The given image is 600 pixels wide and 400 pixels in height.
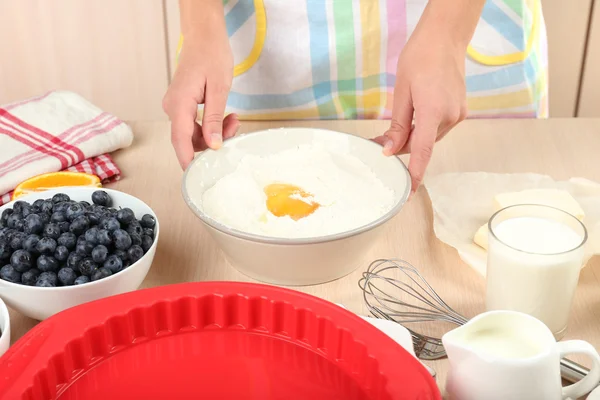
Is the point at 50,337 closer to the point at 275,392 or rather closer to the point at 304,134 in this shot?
the point at 275,392

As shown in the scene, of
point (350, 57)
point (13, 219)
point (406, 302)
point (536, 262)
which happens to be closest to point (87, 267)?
point (13, 219)

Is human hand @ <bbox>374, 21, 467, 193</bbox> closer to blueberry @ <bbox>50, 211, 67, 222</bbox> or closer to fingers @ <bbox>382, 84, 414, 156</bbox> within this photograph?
fingers @ <bbox>382, 84, 414, 156</bbox>

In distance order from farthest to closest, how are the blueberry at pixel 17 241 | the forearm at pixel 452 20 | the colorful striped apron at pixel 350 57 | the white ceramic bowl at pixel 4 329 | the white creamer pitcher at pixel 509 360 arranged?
the colorful striped apron at pixel 350 57
the forearm at pixel 452 20
the blueberry at pixel 17 241
the white ceramic bowl at pixel 4 329
the white creamer pitcher at pixel 509 360

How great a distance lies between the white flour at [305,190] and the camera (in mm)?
900

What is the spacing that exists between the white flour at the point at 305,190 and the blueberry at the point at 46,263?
7.7 inches

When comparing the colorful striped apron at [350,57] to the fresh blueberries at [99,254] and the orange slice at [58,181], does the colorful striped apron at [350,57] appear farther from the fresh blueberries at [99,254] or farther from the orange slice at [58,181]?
the fresh blueberries at [99,254]

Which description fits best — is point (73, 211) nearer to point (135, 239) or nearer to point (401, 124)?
point (135, 239)

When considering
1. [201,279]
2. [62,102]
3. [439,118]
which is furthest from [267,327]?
[62,102]

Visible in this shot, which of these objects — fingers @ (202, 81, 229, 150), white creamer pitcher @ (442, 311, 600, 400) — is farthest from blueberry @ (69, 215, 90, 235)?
white creamer pitcher @ (442, 311, 600, 400)

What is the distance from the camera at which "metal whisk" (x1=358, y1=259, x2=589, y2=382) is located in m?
0.79

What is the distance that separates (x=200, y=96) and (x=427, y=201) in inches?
14.2

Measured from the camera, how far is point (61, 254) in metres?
0.82

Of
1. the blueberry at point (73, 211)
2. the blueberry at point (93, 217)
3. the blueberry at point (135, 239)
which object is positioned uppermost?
the blueberry at point (73, 211)

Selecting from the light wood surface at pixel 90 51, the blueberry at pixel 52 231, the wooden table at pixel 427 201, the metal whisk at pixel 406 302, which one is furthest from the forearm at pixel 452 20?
the light wood surface at pixel 90 51
